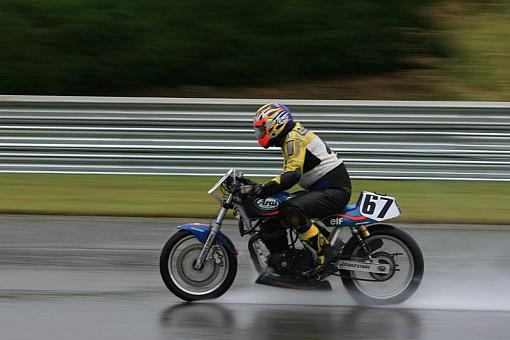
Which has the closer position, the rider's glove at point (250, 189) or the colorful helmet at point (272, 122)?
the rider's glove at point (250, 189)

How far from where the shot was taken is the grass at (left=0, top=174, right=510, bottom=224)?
11531 mm

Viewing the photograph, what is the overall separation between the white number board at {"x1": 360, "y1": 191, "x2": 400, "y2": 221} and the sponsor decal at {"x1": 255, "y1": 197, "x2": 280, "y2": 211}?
703 millimetres

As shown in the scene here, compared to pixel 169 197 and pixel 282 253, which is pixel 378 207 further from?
pixel 169 197

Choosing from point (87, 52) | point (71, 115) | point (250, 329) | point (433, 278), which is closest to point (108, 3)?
point (87, 52)

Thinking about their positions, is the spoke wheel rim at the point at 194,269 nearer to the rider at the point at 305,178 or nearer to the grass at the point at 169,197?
the rider at the point at 305,178

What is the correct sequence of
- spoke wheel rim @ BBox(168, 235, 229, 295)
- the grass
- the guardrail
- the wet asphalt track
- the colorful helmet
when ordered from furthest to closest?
the guardrail
the grass
spoke wheel rim @ BBox(168, 235, 229, 295)
the colorful helmet
the wet asphalt track

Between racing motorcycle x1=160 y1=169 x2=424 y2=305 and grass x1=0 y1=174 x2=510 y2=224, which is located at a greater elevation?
racing motorcycle x1=160 y1=169 x2=424 y2=305

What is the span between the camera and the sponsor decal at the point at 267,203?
7.79m

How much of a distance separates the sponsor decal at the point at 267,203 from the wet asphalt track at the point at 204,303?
0.76m

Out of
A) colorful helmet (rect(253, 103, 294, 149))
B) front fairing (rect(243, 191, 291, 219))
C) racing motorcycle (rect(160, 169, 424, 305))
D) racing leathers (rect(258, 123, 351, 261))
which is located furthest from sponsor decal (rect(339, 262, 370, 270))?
colorful helmet (rect(253, 103, 294, 149))

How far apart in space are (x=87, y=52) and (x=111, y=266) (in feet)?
23.5

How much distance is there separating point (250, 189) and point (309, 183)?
55 centimetres

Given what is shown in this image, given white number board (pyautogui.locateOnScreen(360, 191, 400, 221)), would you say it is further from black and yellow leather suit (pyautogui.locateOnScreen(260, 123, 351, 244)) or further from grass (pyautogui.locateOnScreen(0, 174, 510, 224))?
grass (pyautogui.locateOnScreen(0, 174, 510, 224))

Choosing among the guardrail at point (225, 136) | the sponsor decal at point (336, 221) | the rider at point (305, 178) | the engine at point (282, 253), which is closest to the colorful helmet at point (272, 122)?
the rider at point (305, 178)
